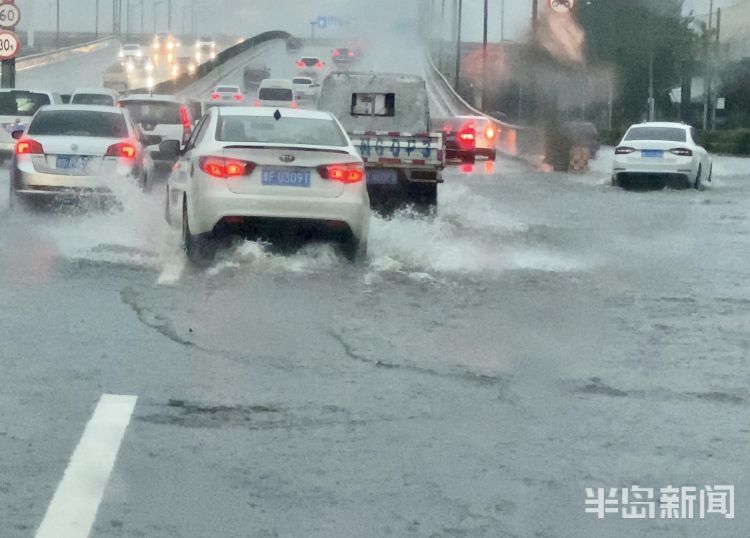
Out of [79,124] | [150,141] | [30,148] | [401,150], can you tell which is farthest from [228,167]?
[150,141]

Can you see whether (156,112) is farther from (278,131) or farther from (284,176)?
(284,176)

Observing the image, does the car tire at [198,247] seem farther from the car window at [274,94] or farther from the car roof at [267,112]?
the car window at [274,94]

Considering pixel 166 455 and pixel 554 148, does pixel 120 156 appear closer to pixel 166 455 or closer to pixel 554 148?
pixel 166 455

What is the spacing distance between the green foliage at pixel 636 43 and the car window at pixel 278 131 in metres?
76.6

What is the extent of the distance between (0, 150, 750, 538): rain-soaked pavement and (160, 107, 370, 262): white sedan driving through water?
366 millimetres

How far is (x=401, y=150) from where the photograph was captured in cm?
1988

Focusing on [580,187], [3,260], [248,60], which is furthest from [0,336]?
[248,60]

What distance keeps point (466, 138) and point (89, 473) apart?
2820cm

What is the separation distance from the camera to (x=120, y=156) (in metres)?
18.5

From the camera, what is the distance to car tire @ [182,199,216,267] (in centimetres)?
1339

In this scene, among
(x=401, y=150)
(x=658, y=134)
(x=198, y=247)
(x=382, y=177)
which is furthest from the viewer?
(x=658, y=134)

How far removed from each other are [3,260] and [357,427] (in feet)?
23.6

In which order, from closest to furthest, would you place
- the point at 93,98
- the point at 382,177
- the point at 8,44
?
the point at 382,177 < the point at 93,98 < the point at 8,44

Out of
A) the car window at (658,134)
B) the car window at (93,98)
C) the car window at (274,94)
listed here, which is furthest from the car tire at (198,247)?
the car window at (274,94)
